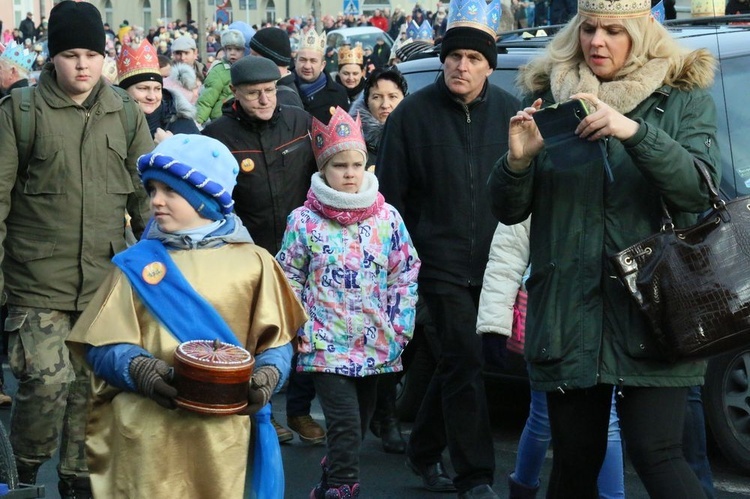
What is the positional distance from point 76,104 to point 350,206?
4.03 ft

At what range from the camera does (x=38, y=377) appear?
6047 mm

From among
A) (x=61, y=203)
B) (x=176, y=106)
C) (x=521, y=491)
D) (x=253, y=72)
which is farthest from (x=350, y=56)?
(x=521, y=491)

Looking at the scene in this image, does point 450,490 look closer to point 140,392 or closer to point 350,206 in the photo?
point 350,206

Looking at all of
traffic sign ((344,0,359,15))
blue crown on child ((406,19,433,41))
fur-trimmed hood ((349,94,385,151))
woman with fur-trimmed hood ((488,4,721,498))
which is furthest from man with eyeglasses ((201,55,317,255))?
traffic sign ((344,0,359,15))

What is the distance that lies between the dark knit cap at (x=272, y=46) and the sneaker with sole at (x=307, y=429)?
4020 mm

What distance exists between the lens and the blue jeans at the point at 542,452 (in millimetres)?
5438

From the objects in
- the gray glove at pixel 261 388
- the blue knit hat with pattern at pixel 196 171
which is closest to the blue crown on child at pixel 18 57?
the blue knit hat with pattern at pixel 196 171

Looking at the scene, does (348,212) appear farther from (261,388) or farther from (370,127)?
(370,127)

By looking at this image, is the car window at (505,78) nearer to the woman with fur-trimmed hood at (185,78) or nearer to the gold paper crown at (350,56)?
the gold paper crown at (350,56)

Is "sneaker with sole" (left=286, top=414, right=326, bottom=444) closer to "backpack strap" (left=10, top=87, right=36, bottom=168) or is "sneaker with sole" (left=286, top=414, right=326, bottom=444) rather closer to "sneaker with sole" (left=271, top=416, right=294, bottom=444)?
"sneaker with sole" (left=271, top=416, right=294, bottom=444)

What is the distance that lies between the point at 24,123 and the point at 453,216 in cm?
187

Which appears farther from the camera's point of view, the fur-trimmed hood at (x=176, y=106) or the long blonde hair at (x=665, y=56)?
the fur-trimmed hood at (x=176, y=106)

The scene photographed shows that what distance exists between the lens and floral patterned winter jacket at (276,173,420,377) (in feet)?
20.7

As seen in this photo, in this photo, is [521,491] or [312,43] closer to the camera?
[521,491]
